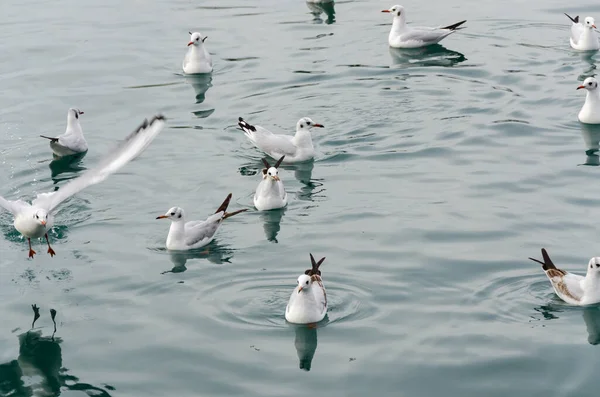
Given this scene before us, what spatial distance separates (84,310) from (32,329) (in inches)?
28.3

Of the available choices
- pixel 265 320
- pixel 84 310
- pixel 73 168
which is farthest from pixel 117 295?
pixel 73 168

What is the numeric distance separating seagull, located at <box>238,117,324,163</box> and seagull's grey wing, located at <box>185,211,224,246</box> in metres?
3.38

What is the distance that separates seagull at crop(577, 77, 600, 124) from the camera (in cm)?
2041

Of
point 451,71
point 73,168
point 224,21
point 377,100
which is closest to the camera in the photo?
point 73,168

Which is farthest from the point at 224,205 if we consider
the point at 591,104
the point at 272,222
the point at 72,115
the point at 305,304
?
the point at 591,104

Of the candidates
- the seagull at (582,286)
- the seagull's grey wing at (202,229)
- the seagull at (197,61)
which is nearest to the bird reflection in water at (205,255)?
the seagull's grey wing at (202,229)

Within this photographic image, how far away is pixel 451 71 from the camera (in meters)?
23.9

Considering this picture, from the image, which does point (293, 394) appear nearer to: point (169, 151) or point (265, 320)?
point (265, 320)

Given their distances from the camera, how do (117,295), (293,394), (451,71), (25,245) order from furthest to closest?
(451,71) < (25,245) < (117,295) < (293,394)

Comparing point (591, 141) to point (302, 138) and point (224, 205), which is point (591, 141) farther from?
point (224, 205)

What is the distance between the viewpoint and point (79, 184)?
13305 mm

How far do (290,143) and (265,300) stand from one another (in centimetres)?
591

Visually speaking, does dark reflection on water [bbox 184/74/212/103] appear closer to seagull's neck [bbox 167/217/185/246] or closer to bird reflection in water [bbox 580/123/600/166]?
seagull's neck [bbox 167/217/185/246]

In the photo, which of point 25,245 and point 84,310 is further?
point 25,245
